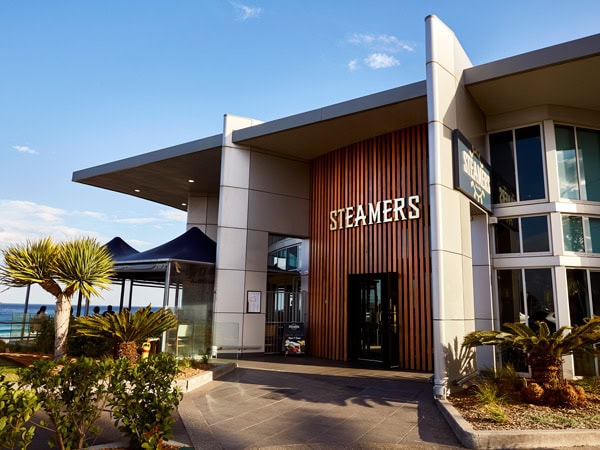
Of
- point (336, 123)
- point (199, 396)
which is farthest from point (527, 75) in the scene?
point (199, 396)

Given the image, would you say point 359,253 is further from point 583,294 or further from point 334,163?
point 583,294

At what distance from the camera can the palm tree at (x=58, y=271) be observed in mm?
9875

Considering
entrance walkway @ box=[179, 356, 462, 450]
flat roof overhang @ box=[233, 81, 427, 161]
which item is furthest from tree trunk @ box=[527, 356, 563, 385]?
flat roof overhang @ box=[233, 81, 427, 161]

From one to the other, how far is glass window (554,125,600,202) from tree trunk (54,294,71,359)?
11677mm

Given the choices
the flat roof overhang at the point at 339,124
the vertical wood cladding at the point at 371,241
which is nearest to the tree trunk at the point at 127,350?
the vertical wood cladding at the point at 371,241

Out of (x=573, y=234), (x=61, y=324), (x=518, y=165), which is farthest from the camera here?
(x=518, y=165)

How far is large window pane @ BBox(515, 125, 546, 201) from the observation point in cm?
1108

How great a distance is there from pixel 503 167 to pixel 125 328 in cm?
961

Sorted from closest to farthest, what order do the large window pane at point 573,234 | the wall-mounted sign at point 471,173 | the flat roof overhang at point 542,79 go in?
the flat roof overhang at point 542,79
the wall-mounted sign at point 471,173
the large window pane at point 573,234

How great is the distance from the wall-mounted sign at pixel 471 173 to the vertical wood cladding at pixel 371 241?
1655 millimetres

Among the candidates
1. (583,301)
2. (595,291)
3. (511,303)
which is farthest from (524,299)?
(595,291)

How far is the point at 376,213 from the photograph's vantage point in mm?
13125

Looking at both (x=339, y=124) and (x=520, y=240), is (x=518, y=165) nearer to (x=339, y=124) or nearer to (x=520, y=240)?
(x=520, y=240)

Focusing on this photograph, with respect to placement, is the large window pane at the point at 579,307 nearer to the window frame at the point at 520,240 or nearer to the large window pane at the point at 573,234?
the large window pane at the point at 573,234
